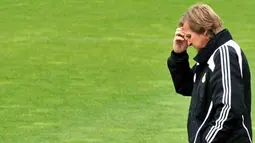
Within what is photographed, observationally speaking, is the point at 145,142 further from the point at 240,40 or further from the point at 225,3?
the point at 225,3

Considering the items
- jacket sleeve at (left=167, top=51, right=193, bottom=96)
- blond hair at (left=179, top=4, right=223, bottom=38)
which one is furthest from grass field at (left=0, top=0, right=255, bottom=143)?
blond hair at (left=179, top=4, right=223, bottom=38)

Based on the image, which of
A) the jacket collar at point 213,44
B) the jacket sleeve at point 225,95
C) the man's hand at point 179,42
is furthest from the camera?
the man's hand at point 179,42

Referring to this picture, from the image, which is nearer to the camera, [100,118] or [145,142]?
[145,142]

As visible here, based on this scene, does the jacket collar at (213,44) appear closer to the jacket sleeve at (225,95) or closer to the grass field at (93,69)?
the jacket sleeve at (225,95)

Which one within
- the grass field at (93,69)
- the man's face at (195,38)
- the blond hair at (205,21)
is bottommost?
the grass field at (93,69)

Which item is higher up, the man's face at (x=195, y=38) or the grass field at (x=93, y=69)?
the man's face at (x=195, y=38)

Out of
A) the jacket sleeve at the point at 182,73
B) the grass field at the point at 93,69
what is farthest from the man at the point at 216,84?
the grass field at the point at 93,69

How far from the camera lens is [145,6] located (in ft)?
59.6

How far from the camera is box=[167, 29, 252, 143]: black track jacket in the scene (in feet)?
15.0

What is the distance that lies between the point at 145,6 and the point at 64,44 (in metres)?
3.91

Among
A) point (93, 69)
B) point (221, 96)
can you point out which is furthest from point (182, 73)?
point (93, 69)

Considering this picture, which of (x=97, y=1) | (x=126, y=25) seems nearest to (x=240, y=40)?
(x=126, y=25)

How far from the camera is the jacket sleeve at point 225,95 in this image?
179 inches

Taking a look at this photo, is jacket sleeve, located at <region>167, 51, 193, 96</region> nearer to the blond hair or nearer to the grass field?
the blond hair
